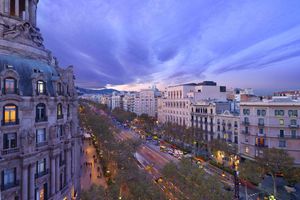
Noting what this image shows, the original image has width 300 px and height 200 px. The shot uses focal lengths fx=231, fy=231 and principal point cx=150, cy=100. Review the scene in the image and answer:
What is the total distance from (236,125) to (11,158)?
52.7 m

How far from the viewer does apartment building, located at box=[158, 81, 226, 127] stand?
87000mm

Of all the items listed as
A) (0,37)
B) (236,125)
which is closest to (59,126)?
(0,37)

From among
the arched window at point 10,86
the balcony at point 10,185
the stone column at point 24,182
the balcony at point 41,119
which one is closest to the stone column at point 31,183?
the stone column at point 24,182

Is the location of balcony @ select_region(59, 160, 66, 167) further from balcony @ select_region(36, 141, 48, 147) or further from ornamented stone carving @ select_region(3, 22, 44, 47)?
ornamented stone carving @ select_region(3, 22, 44, 47)

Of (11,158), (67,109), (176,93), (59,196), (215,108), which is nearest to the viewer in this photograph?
(11,158)

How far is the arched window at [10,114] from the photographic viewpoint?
24.9 m

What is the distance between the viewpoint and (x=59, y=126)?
1276 inches

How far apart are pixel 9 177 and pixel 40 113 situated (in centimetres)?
780

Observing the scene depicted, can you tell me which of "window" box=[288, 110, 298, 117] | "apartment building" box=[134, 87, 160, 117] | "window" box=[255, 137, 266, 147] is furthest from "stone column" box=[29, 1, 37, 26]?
"apartment building" box=[134, 87, 160, 117]

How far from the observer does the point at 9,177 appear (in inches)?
1000

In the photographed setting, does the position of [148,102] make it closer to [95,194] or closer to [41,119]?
[41,119]

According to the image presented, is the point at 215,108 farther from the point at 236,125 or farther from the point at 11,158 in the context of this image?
the point at 11,158

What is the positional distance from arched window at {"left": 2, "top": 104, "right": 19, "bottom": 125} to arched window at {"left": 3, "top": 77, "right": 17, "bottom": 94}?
1.54 meters

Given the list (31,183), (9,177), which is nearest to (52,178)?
(31,183)
